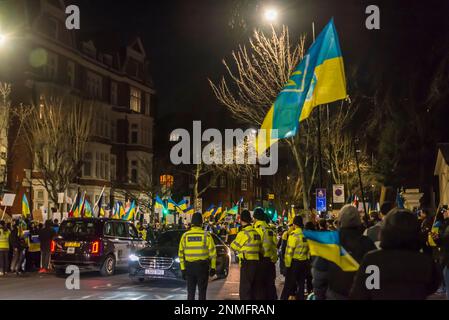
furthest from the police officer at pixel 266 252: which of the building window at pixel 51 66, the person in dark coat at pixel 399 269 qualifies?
the building window at pixel 51 66

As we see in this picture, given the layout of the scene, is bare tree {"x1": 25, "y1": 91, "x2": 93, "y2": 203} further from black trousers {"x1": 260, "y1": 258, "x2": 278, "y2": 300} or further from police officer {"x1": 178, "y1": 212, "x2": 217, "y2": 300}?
black trousers {"x1": 260, "y1": 258, "x2": 278, "y2": 300}

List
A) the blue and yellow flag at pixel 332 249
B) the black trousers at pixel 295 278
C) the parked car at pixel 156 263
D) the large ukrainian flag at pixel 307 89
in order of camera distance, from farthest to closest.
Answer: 1. the parked car at pixel 156 263
2. the black trousers at pixel 295 278
3. the large ukrainian flag at pixel 307 89
4. the blue and yellow flag at pixel 332 249

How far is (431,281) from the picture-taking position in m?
4.66

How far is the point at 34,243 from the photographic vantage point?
21.5 metres

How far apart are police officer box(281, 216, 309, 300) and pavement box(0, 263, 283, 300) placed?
214 centimetres

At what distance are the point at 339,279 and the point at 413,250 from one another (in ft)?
4.57

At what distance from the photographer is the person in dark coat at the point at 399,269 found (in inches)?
180

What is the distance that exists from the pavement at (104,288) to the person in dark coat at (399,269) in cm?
974

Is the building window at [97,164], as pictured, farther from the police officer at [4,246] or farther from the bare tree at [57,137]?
the police officer at [4,246]

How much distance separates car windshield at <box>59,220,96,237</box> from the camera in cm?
1945

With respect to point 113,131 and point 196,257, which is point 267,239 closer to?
point 196,257
